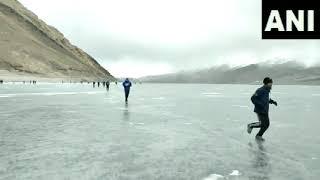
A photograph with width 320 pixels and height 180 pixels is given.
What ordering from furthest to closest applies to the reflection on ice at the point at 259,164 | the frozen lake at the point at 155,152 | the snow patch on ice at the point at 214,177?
1. the frozen lake at the point at 155,152
2. the reflection on ice at the point at 259,164
3. the snow patch on ice at the point at 214,177

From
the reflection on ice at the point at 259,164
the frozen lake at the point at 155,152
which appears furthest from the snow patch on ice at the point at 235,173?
the reflection on ice at the point at 259,164

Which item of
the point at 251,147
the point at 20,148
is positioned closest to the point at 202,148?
the point at 251,147

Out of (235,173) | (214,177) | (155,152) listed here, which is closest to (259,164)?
(235,173)

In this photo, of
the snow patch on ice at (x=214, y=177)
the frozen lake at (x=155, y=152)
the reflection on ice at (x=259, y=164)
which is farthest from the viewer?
the frozen lake at (x=155, y=152)

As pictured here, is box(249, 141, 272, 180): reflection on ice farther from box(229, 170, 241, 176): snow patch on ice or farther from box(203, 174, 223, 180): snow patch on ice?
box(203, 174, 223, 180): snow patch on ice

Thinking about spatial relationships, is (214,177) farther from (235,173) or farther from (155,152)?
(155,152)

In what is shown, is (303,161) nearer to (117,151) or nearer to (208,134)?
(117,151)

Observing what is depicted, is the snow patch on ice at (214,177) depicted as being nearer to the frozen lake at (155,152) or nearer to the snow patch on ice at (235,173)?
the frozen lake at (155,152)

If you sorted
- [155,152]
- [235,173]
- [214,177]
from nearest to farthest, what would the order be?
[214,177]
[235,173]
[155,152]

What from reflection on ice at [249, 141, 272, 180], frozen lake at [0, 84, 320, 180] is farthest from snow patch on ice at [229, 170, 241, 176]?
reflection on ice at [249, 141, 272, 180]

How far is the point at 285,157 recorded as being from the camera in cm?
1048

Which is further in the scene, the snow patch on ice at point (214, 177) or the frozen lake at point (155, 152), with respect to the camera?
the frozen lake at point (155, 152)

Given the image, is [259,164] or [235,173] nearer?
[235,173]

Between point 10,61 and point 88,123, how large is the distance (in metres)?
180
